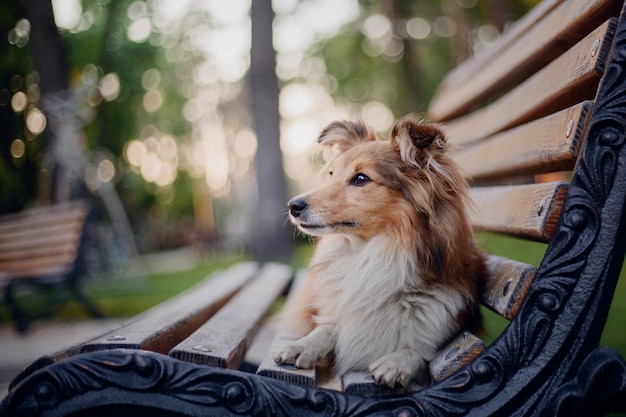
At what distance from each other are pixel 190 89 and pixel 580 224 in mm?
27992

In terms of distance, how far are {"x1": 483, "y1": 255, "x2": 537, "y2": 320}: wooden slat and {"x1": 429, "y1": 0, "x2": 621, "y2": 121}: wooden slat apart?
88cm

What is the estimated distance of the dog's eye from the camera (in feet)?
8.63

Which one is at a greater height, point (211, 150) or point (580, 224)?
point (211, 150)

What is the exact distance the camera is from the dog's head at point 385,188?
2.35 meters

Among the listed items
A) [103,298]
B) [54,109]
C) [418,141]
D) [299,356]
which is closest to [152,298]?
[103,298]

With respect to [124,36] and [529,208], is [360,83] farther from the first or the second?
[529,208]

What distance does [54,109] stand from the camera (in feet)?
33.1

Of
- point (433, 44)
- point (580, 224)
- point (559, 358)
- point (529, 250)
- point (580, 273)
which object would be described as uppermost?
point (433, 44)

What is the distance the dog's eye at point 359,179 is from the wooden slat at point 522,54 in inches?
38.8

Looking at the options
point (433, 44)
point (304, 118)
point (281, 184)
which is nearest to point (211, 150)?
point (304, 118)

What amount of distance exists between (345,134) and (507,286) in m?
1.53

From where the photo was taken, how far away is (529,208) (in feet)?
6.08

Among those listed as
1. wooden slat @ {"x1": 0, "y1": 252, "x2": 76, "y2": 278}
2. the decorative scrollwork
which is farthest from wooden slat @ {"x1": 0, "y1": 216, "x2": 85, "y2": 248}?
the decorative scrollwork

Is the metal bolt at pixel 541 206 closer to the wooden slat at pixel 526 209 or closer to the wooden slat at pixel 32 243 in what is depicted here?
the wooden slat at pixel 526 209
